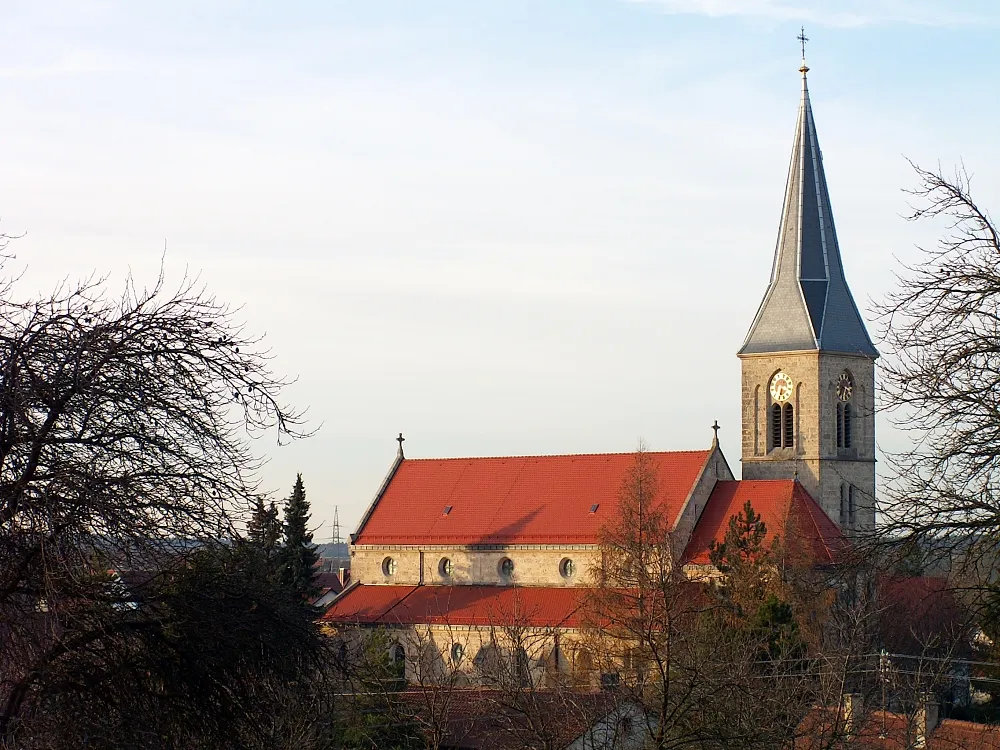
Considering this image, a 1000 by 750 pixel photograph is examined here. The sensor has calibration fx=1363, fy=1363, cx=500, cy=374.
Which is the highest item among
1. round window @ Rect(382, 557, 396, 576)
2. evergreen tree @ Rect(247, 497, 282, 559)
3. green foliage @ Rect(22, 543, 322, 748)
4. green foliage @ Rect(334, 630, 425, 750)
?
round window @ Rect(382, 557, 396, 576)

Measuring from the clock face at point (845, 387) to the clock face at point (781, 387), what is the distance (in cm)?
187

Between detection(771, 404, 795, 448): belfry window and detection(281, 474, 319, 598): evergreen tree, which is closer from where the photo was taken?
detection(281, 474, 319, 598): evergreen tree

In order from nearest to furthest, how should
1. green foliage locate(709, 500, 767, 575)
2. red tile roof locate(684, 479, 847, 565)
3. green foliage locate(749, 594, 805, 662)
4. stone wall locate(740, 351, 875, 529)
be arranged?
green foliage locate(749, 594, 805, 662) → green foliage locate(709, 500, 767, 575) → red tile roof locate(684, 479, 847, 565) → stone wall locate(740, 351, 875, 529)

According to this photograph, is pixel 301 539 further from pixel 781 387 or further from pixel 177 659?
pixel 177 659

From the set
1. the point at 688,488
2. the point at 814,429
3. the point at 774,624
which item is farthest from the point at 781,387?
the point at 774,624

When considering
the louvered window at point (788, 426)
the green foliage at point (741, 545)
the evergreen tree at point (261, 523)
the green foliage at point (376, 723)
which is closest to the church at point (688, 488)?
the louvered window at point (788, 426)

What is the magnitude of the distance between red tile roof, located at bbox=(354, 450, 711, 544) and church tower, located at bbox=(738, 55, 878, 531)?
152 inches

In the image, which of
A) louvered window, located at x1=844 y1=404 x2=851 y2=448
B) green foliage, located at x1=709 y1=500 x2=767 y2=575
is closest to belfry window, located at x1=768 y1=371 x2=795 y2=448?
louvered window, located at x1=844 y1=404 x2=851 y2=448

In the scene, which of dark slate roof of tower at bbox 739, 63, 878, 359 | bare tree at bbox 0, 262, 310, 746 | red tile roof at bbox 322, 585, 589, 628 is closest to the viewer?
bare tree at bbox 0, 262, 310, 746

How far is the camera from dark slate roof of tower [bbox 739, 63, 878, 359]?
54.3 meters

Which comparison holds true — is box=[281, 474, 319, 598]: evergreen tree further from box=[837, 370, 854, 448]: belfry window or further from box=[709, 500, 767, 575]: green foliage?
box=[837, 370, 854, 448]: belfry window

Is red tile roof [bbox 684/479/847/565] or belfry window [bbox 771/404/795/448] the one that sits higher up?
belfry window [bbox 771/404/795/448]

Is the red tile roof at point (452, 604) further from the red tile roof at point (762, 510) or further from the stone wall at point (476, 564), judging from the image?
the red tile roof at point (762, 510)

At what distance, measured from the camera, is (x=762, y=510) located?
164ft
